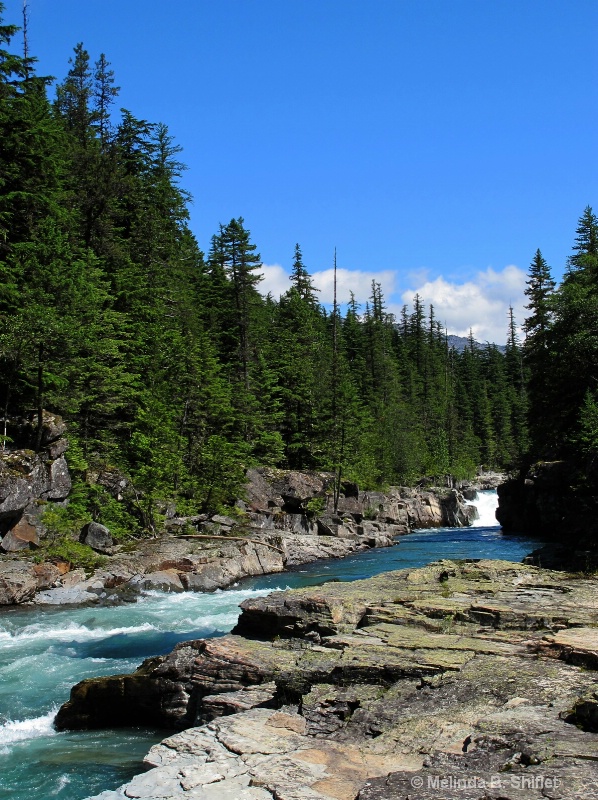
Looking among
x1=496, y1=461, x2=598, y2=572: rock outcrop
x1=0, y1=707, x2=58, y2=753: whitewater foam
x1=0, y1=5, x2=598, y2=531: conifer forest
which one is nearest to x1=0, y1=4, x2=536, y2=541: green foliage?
x1=0, y1=5, x2=598, y2=531: conifer forest

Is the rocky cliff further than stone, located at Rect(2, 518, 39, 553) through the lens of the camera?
No

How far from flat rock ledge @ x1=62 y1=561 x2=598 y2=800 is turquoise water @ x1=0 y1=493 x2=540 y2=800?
2.45 ft

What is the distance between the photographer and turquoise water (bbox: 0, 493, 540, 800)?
8477 millimetres

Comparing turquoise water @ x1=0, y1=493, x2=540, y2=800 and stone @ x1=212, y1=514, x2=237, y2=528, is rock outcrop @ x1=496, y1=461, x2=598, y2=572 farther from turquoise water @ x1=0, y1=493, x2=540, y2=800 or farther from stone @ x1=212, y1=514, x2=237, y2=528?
stone @ x1=212, y1=514, x2=237, y2=528

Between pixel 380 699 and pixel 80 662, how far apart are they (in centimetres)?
799

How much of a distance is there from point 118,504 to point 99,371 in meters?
6.27

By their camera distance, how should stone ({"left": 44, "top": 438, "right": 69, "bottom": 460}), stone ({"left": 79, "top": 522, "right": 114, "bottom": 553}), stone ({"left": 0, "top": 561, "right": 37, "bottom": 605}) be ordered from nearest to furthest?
Result: stone ({"left": 0, "top": 561, "right": 37, "bottom": 605}) → stone ({"left": 79, "top": 522, "right": 114, "bottom": 553}) → stone ({"left": 44, "top": 438, "right": 69, "bottom": 460})

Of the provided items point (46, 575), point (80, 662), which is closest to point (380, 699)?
point (80, 662)

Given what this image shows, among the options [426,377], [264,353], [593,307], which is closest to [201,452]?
[264,353]

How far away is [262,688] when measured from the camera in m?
8.69

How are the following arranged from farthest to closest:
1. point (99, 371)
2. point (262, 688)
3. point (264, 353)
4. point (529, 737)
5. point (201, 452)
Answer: point (264, 353)
point (201, 452)
point (99, 371)
point (262, 688)
point (529, 737)

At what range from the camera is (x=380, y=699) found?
774cm

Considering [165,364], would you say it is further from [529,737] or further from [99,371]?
[529,737]

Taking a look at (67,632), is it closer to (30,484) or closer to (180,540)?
(30,484)
